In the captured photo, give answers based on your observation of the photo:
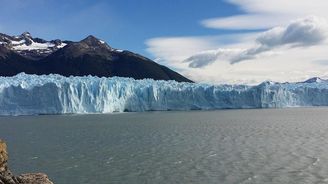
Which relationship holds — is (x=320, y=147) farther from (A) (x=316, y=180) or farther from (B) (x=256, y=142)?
(A) (x=316, y=180)

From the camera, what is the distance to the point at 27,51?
160 m

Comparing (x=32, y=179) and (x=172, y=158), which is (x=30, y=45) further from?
(x=32, y=179)

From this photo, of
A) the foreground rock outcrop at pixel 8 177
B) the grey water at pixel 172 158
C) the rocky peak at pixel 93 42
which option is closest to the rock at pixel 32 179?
the foreground rock outcrop at pixel 8 177

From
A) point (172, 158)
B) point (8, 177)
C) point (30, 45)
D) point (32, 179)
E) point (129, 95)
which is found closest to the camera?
point (8, 177)

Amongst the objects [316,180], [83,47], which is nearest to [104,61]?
[83,47]

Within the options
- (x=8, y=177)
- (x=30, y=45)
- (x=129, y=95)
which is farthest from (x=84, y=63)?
(x=8, y=177)

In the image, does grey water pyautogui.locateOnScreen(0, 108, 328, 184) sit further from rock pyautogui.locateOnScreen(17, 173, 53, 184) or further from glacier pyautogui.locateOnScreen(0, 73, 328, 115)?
glacier pyautogui.locateOnScreen(0, 73, 328, 115)

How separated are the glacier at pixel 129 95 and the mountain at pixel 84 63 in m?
57.6

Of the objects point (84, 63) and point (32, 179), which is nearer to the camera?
point (32, 179)

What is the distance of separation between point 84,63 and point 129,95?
76.4 meters

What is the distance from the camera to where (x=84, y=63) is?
14438 centimetres

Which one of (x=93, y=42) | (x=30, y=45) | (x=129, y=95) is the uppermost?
(x=30, y=45)

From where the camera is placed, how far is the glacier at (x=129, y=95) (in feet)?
204

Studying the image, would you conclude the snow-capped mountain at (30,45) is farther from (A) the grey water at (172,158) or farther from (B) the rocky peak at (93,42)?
(A) the grey water at (172,158)
